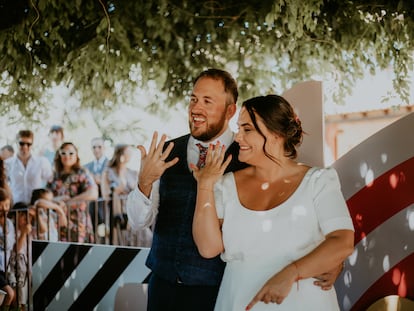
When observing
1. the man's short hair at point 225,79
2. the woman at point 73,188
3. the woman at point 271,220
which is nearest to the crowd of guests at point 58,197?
the woman at point 73,188

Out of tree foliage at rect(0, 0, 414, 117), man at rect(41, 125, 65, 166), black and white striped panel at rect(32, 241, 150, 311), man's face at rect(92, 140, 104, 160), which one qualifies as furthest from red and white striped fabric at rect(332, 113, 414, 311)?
man's face at rect(92, 140, 104, 160)

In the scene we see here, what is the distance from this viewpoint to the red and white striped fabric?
2932 millimetres

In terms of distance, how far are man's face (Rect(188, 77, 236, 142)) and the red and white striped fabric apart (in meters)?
Answer: 0.72

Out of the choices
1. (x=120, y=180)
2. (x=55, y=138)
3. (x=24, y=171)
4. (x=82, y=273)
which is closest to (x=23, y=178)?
(x=24, y=171)

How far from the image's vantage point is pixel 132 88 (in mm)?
7398

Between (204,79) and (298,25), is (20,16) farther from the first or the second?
(204,79)

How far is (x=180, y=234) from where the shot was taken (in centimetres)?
301

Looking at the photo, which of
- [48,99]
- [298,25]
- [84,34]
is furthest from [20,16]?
[298,25]

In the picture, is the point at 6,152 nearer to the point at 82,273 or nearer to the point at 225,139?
the point at 82,273

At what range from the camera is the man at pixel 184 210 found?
2.94 metres

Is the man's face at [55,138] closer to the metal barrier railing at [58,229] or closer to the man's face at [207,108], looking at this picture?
the metal barrier railing at [58,229]

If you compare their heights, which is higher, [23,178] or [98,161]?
[98,161]

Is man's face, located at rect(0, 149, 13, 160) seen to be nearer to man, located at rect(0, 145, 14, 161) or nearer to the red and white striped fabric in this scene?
man, located at rect(0, 145, 14, 161)

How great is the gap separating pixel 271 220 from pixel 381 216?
86cm
